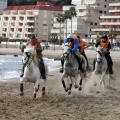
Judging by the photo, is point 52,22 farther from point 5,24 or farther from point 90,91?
point 90,91

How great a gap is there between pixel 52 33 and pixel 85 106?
367 feet

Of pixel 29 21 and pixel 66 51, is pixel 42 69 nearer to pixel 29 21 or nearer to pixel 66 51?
pixel 66 51

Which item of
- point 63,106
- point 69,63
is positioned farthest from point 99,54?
point 63,106

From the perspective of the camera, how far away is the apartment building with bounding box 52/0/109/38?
119 metres

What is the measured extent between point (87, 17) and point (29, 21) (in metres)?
20.1

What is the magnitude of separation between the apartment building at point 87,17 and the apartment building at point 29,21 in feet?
21.5

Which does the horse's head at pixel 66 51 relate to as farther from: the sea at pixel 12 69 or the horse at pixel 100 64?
the sea at pixel 12 69

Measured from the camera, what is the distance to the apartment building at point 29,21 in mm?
129000

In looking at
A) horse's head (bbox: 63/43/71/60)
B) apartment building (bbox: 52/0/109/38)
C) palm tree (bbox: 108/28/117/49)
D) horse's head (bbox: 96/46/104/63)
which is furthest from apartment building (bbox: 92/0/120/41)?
horse's head (bbox: 63/43/71/60)

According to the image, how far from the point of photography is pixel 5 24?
453 feet

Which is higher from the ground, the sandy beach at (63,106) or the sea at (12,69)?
the sandy beach at (63,106)

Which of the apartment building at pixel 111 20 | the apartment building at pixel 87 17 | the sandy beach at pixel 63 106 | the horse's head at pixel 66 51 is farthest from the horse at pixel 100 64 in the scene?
the apartment building at pixel 87 17

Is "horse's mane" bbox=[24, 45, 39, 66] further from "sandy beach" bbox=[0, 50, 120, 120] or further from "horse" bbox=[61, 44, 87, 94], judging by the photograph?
"sandy beach" bbox=[0, 50, 120, 120]

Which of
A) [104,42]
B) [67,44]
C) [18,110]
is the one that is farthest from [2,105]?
[104,42]
